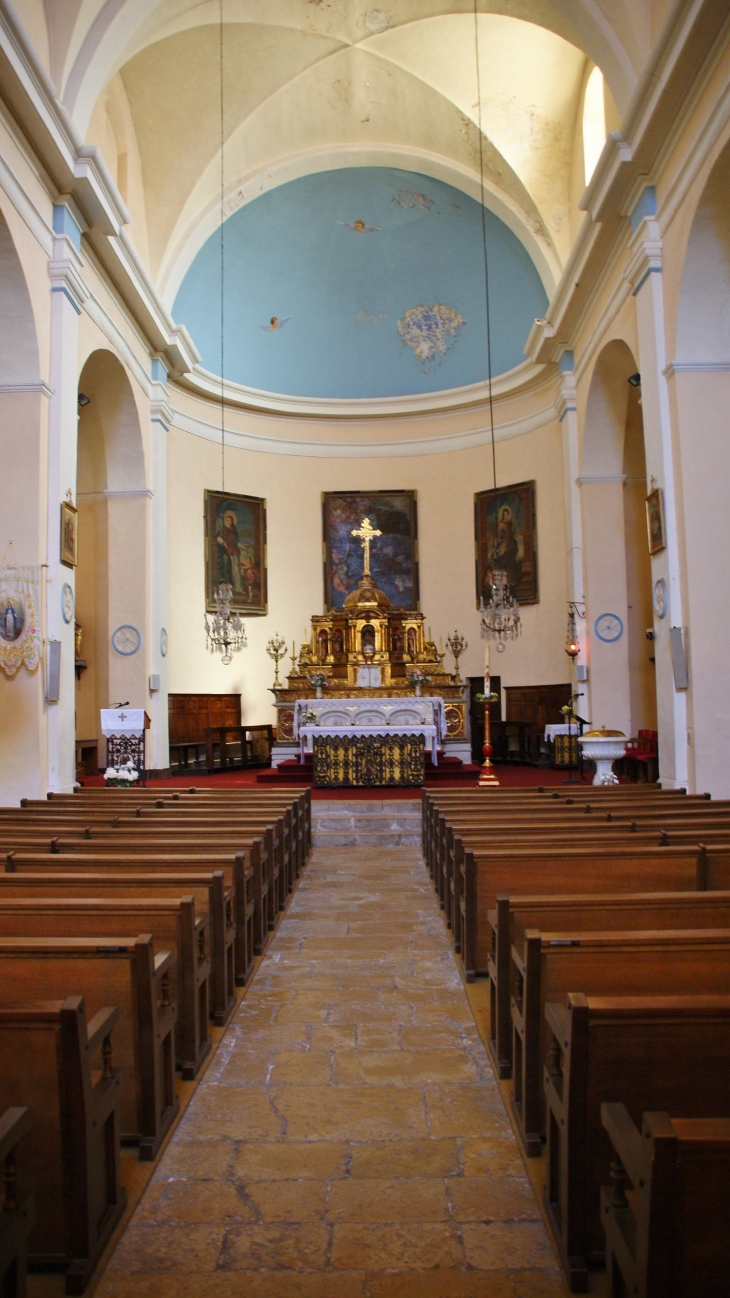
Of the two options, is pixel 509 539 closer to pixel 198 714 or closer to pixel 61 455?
pixel 198 714

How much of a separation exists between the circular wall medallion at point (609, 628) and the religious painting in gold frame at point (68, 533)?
773cm

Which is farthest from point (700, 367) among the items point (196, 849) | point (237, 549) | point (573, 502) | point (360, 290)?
point (237, 549)

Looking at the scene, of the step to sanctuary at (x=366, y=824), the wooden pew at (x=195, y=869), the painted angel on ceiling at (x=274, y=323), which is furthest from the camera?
the painted angel on ceiling at (x=274, y=323)

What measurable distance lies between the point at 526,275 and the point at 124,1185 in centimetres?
1647

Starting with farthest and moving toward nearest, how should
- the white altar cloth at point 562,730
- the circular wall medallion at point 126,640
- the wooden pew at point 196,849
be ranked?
1. the circular wall medallion at point 126,640
2. the white altar cloth at point 562,730
3. the wooden pew at point 196,849

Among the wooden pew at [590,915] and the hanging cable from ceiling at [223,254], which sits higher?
the hanging cable from ceiling at [223,254]

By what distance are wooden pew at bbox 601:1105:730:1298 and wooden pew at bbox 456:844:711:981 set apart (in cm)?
258

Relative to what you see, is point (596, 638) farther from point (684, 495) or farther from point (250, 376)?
point (250, 376)

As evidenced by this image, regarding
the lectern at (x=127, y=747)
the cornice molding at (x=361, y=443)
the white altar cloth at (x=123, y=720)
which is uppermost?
the cornice molding at (x=361, y=443)

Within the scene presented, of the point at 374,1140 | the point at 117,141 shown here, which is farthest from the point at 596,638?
the point at 374,1140

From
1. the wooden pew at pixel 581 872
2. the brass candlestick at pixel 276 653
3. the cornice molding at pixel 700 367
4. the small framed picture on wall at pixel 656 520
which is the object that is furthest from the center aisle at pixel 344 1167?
the brass candlestick at pixel 276 653

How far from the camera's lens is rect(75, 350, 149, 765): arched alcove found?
14.0 meters

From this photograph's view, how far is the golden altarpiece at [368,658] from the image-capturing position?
1507 centimetres

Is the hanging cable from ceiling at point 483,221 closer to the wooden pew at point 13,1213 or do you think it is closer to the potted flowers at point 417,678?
the potted flowers at point 417,678
